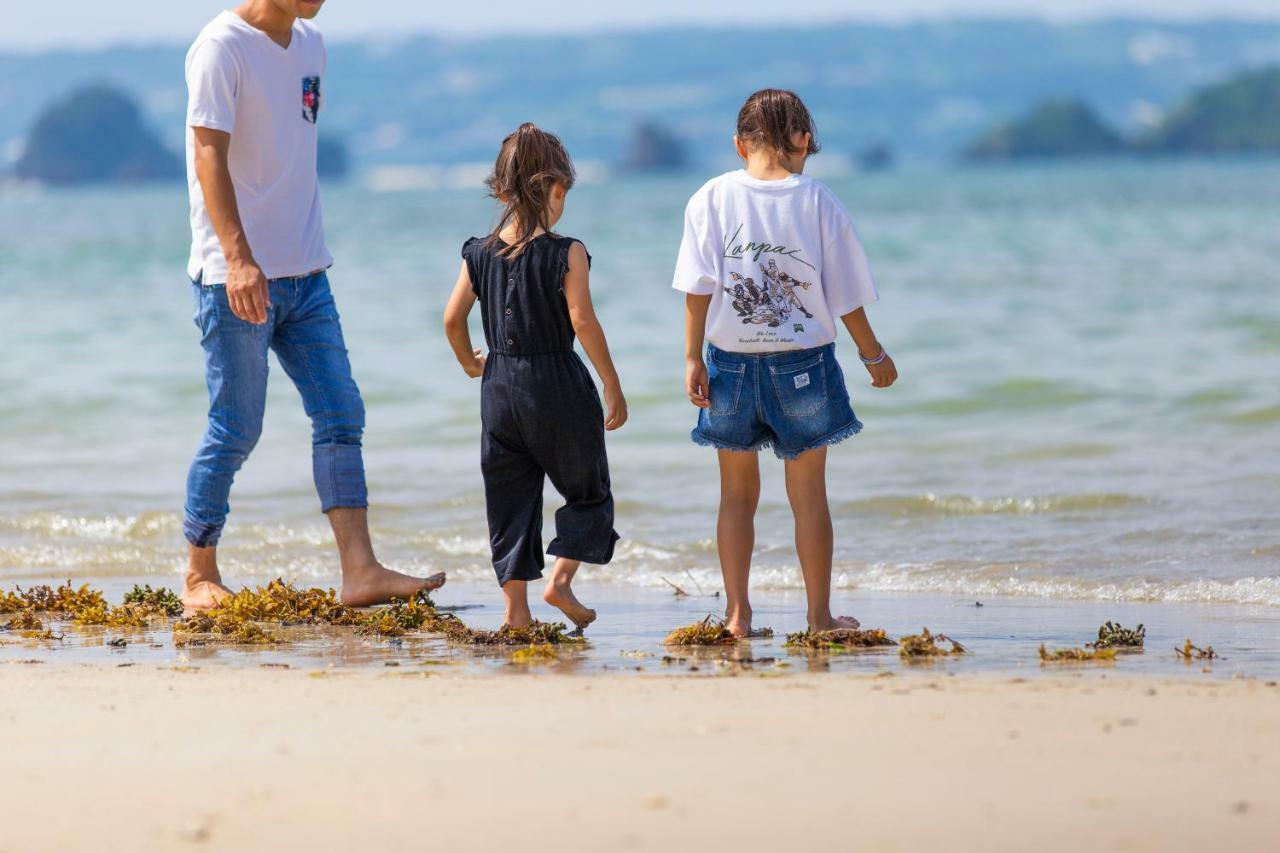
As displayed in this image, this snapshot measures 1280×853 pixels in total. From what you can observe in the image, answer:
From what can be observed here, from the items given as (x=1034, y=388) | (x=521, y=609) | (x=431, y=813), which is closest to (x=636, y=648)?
(x=521, y=609)

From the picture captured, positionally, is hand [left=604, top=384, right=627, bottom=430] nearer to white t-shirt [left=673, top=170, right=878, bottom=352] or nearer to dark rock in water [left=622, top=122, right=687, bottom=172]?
white t-shirt [left=673, top=170, right=878, bottom=352]

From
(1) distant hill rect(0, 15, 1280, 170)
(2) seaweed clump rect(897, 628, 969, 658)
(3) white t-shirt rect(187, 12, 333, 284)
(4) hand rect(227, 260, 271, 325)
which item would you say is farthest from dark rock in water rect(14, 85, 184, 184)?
(2) seaweed clump rect(897, 628, 969, 658)

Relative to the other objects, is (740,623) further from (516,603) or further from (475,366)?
(475,366)

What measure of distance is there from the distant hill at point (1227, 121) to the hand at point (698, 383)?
12564cm

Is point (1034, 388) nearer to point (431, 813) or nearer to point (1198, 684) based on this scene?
point (1198, 684)

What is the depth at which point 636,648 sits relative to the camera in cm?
424

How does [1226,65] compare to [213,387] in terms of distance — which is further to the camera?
[1226,65]

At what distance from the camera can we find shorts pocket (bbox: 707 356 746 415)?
433 cm

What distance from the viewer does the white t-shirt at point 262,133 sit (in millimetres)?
4457

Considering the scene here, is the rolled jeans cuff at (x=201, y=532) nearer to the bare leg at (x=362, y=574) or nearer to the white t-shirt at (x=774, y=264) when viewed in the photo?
the bare leg at (x=362, y=574)

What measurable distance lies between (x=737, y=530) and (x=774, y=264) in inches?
28.7

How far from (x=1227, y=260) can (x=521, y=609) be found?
1837 cm

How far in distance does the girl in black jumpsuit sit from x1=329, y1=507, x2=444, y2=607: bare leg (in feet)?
1.73

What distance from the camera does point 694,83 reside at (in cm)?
16000
